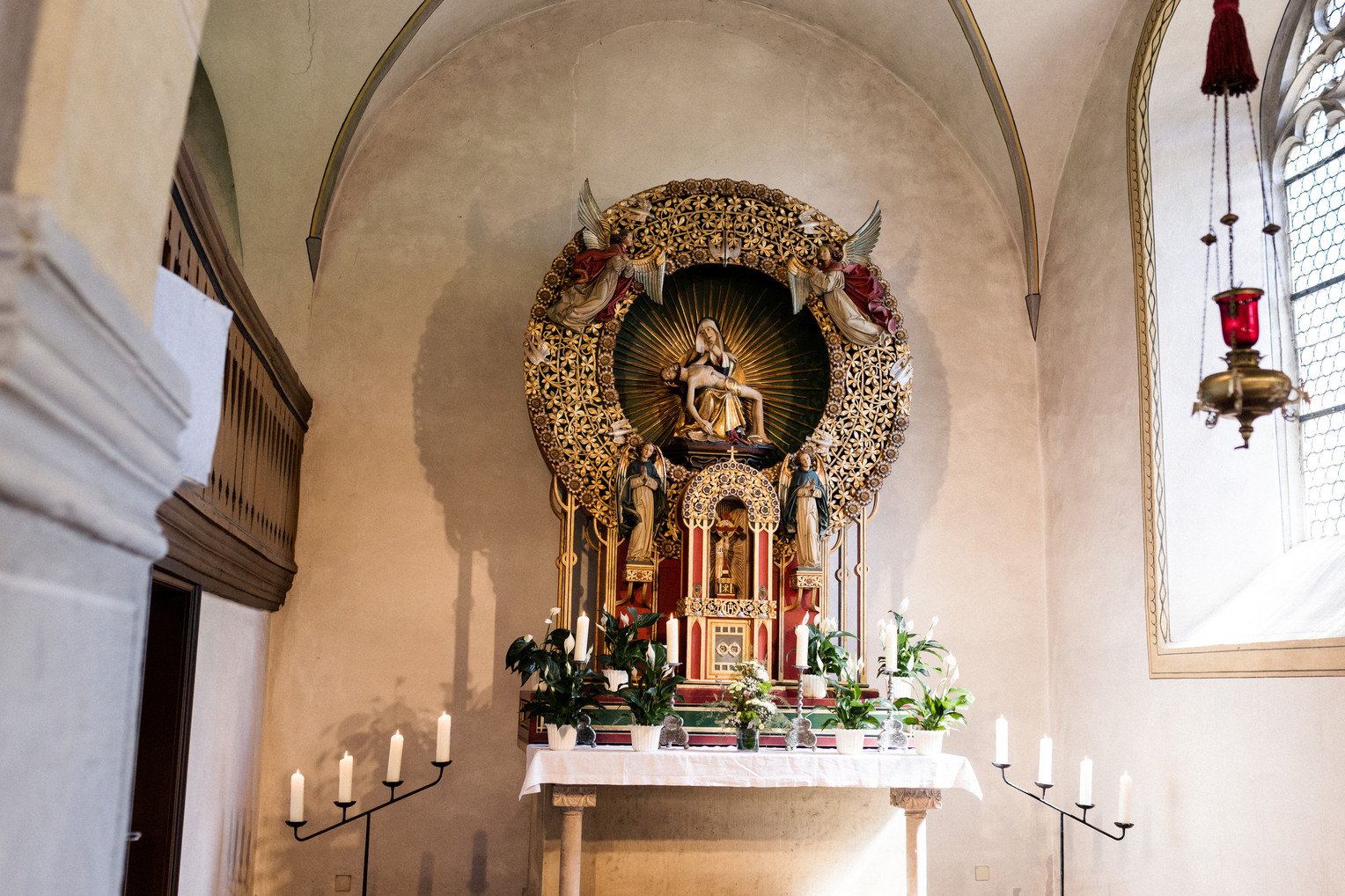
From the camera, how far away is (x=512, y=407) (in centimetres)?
804

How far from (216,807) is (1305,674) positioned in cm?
539

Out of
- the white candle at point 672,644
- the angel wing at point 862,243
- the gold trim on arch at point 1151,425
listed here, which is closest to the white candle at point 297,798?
the white candle at point 672,644

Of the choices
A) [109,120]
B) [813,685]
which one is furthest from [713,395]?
[109,120]

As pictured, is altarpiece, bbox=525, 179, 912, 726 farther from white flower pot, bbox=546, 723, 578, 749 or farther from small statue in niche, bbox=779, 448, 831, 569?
white flower pot, bbox=546, 723, 578, 749

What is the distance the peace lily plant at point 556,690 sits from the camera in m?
5.93

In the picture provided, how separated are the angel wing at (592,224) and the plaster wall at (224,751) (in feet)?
10.1

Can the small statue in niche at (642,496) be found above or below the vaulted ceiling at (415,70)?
below

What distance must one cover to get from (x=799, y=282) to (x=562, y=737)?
3361 mm

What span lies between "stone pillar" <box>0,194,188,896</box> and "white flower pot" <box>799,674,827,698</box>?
208 inches

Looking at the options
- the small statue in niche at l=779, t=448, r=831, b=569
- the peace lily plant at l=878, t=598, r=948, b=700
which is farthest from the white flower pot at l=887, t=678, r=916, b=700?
the small statue in niche at l=779, t=448, r=831, b=569

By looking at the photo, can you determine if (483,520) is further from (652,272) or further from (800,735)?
(800,735)

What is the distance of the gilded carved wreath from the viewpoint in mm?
7320

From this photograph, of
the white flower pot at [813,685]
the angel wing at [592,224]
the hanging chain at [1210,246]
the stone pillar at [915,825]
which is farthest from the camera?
the angel wing at [592,224]

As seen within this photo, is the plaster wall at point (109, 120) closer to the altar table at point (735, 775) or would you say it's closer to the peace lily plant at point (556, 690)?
the altar table at point (735, 775)
